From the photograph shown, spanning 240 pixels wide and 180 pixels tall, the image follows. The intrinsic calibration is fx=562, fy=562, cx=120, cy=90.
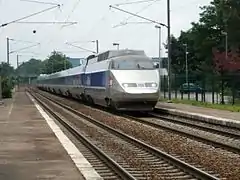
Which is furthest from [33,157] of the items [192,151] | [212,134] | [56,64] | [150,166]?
[56,64]

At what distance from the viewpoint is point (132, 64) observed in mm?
30250

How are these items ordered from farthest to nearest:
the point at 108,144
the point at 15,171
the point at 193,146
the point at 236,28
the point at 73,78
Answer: the point at 236,28, the point at 73,78, the point at 108,144, the point at 193,146, the point at 15,171

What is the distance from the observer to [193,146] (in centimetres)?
1521

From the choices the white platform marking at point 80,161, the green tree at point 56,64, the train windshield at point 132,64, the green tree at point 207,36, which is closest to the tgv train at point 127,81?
the train windshield at point 132,64

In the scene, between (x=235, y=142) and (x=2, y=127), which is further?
(x=2, y=127)

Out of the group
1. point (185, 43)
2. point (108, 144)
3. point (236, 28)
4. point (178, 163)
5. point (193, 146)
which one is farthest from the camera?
point (185, 43)

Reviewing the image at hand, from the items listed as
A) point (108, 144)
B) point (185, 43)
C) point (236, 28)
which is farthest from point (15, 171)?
point (185, 43)

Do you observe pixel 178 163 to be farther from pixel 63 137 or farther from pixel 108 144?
pixel 63 137

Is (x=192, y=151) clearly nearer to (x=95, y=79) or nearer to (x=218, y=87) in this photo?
(x=95, y=79)

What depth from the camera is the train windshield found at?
30.0 m

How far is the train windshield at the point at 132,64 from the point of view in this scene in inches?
1180

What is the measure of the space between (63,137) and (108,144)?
203 cm

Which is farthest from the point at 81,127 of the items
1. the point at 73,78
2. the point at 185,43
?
the point at 185,43

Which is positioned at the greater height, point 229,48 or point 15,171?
point 229,48
